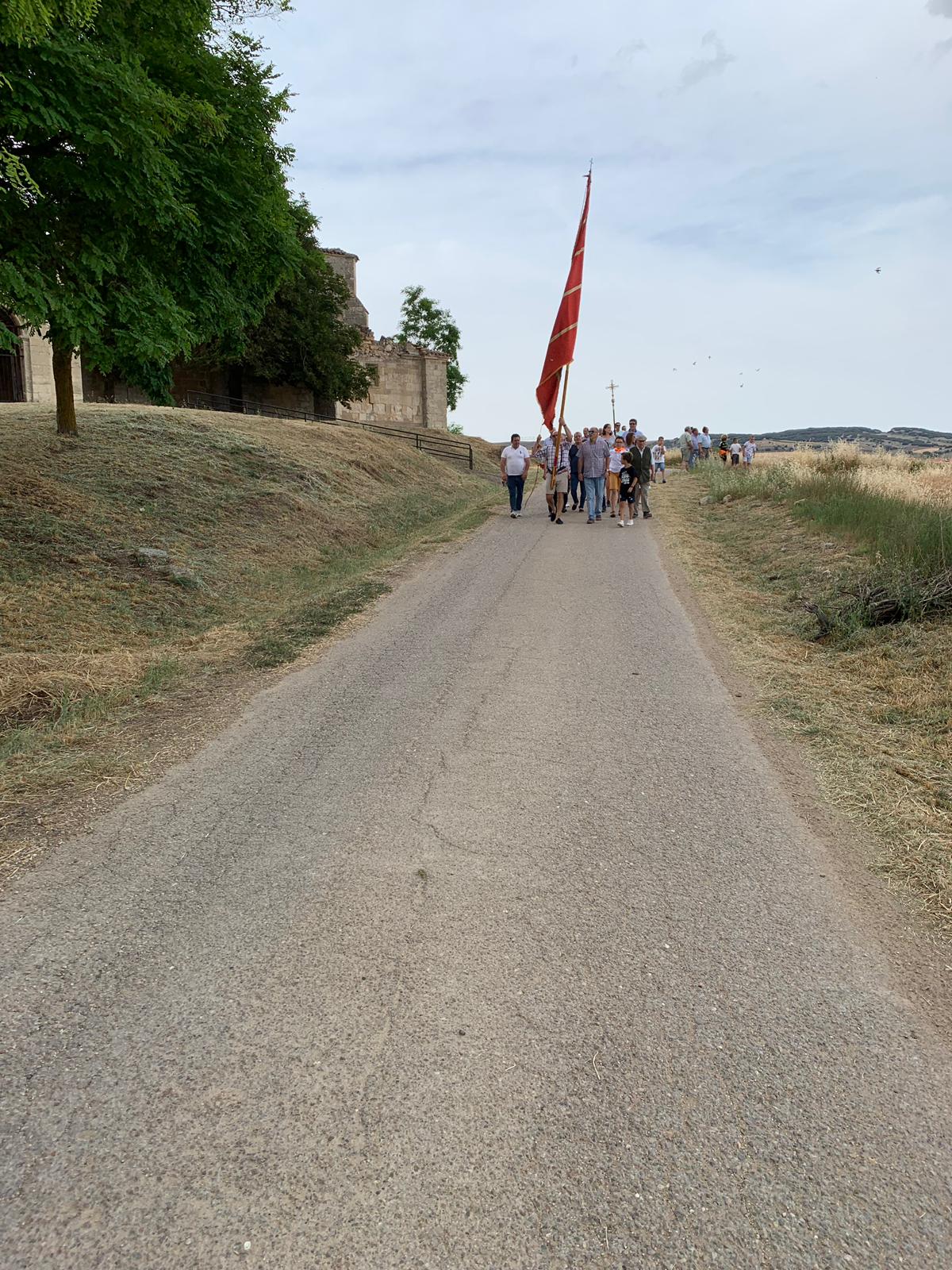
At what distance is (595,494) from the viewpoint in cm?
1770

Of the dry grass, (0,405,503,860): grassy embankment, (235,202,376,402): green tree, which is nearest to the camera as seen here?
(0,405,503,860): grassy embankment

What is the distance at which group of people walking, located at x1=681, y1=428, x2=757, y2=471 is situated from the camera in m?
32.5

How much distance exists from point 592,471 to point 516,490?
1.75m

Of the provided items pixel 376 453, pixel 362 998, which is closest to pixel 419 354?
pixel 376 453

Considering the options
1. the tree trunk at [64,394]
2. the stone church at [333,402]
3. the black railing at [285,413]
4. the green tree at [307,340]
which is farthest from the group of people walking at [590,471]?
the green tree at [307,340]

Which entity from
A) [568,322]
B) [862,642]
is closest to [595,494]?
[568,322]

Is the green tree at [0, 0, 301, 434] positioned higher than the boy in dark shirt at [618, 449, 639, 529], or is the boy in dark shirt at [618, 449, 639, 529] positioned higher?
the green tree at [0, 0, 301, 434]

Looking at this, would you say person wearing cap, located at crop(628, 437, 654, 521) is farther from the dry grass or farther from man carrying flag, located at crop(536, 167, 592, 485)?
the dry grass

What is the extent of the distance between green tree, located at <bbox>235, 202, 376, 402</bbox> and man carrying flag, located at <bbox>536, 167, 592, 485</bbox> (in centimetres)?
1836

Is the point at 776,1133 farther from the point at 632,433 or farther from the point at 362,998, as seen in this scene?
the point at 632,433

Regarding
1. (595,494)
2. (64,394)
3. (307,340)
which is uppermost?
(307,340)

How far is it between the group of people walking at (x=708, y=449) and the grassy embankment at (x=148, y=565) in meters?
15.8

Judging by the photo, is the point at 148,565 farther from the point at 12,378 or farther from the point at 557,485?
the point at 12,378

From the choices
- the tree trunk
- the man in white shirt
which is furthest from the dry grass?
the tree trunk
